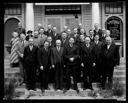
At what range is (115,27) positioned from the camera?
22.2m

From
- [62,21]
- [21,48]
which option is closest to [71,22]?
[62,21]

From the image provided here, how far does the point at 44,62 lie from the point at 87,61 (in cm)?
171

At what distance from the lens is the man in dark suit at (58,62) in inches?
547

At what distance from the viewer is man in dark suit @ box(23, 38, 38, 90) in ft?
45.6

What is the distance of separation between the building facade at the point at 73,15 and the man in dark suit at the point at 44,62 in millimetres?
8167

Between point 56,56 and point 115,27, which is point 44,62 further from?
point 115,27

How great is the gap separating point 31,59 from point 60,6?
9.11m

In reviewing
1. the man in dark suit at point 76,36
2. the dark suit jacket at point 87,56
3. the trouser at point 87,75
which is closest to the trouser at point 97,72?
the trouser at point 87,75

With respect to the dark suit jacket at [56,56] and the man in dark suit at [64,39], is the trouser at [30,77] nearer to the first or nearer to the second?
the dark suit jacket at [56,56]

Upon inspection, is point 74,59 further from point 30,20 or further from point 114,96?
point 30,20

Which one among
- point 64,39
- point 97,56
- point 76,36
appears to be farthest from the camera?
point 76,36

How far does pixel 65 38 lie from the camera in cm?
1425

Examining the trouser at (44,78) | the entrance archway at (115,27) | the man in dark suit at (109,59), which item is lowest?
the trouser at (44,78)

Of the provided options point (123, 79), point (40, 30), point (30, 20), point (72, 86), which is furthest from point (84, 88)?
point (30, 20)
